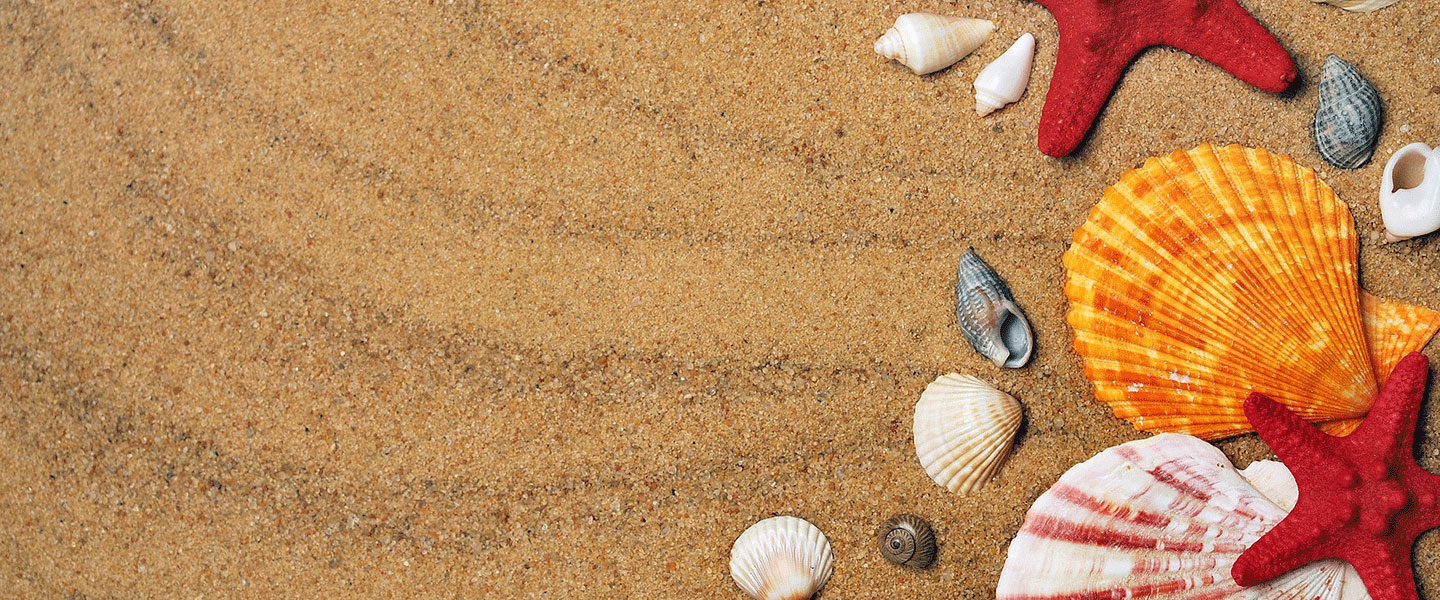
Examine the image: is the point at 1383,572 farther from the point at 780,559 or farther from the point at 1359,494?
the point at 780,559

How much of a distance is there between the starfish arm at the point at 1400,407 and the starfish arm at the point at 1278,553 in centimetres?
23

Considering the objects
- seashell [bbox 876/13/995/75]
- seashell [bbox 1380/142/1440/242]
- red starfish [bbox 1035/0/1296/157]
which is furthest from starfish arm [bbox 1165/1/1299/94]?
seashell [bbox 876/13/995/75]

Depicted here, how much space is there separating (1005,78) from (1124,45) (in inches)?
9.8

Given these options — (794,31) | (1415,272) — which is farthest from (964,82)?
(1415,272)

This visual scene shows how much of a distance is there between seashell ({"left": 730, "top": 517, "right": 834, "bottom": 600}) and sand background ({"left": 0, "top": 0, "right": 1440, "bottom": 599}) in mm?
42

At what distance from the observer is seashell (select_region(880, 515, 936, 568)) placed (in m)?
2.03

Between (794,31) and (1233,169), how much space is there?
97cm

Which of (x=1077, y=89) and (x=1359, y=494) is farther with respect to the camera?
(x=1077, y=89)

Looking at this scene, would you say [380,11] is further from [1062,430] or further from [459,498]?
[1062,430]

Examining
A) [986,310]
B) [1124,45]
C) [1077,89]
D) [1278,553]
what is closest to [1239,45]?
[1124,45]

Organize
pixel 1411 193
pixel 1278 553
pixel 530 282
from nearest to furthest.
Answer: pixel 1278 553
pixel 1411 193
pixel 530 282

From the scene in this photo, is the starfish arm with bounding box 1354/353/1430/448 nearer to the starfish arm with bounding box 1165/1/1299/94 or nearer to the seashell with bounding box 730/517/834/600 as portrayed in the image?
the starfish arm with bounding box 1165/1/1299/94

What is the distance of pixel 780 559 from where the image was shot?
2031 millimetres

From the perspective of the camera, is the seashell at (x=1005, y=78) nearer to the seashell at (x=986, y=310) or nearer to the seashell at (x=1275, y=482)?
the seashell at (x=986, y=310)
